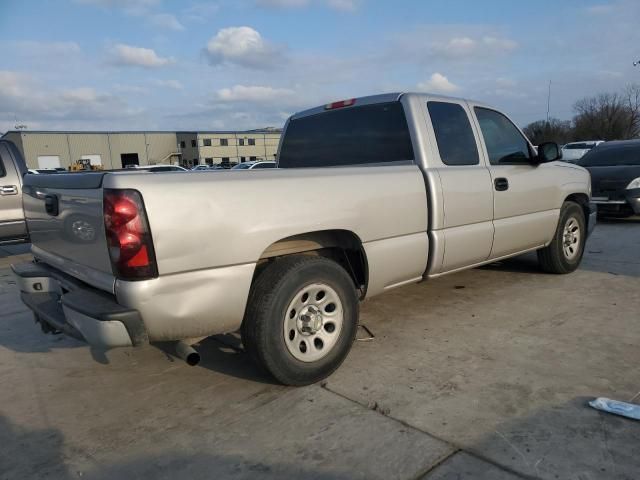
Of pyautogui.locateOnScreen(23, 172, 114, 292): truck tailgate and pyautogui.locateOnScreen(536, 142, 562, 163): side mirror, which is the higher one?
pyautogui.locateOnScreen(536, 142, 562, 163): side mirror

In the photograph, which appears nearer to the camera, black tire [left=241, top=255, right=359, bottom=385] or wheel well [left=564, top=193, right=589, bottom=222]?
black tire [left=241, top=255, right=359, bottom=385]

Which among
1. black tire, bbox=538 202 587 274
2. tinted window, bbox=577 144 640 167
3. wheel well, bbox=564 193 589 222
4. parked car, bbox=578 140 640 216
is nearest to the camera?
black tire, bbox=538 202 587 274

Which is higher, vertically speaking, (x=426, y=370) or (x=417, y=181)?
(x=417, y=181)

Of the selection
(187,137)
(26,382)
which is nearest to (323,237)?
(26,382)

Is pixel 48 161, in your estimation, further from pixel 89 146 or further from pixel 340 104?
pixel 340 104

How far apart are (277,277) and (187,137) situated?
75505 mm

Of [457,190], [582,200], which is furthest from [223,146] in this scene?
[457,190]

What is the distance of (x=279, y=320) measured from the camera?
119 inches

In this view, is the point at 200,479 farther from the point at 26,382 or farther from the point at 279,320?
the point at 26,382

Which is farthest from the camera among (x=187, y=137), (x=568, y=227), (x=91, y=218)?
(x=187, y=137)

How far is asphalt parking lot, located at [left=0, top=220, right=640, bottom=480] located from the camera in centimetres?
244

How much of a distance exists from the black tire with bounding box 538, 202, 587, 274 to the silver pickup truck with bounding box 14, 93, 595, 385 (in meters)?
0.64

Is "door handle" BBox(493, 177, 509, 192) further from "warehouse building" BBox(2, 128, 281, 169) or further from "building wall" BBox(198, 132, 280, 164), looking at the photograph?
"warehouse building" BBox(2, 128, 281, 169)

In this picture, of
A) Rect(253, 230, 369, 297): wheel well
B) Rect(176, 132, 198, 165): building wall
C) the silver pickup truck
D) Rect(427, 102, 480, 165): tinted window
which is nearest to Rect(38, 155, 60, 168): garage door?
Rect(176, 132, 198, 165): building wall
